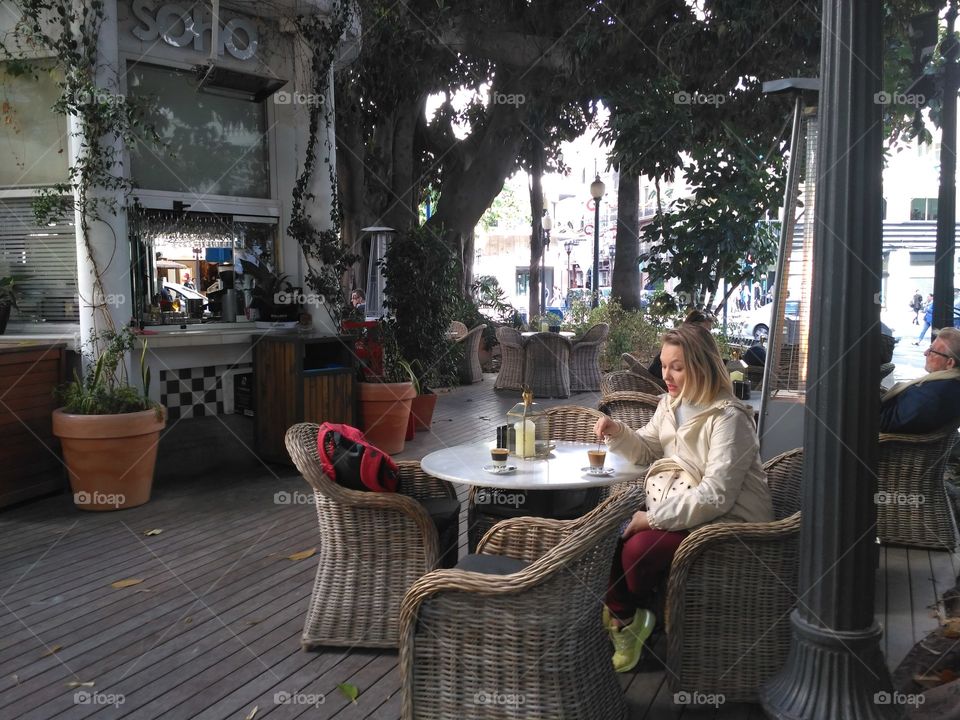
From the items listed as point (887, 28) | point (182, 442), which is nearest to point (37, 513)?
point (182, 442)

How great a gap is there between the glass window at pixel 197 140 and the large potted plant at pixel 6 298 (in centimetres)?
115

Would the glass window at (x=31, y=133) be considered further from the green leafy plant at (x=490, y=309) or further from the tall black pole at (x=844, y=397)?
the green leafy plant at (x=490, y=309)

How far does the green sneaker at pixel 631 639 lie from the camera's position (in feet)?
9.63

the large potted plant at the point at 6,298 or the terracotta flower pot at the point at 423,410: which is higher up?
the large potted plant at the point at 6,298

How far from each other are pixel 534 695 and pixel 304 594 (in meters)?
1.78

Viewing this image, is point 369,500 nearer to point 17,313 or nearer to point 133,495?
point 133,495

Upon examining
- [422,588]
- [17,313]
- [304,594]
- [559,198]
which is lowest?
[304,594]

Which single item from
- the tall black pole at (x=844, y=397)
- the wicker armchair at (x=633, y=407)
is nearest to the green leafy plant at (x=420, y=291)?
the wicker armchair at (x=633, y=407)

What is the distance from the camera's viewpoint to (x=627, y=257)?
1345cm

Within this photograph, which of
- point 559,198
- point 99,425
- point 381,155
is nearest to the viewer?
point 99,425

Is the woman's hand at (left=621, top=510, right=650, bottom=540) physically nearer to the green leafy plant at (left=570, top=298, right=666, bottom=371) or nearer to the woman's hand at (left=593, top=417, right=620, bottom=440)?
the woman's hand at (left=593, top=417, right=620, bottom=440)

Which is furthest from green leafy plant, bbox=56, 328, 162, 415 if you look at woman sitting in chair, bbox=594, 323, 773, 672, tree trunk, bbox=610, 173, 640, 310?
tree trunk, bbox=610, 173, 640, 310

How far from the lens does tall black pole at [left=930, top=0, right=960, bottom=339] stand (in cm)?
636

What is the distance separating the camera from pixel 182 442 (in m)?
6.07
